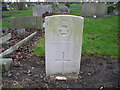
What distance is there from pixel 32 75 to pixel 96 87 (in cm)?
166

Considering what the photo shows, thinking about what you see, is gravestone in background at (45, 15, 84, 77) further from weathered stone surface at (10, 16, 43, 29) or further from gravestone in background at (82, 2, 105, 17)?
gravestone in background at (82, 2, 105, 17)

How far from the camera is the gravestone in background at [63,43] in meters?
3.66

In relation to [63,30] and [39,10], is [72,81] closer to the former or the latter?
[63,30]

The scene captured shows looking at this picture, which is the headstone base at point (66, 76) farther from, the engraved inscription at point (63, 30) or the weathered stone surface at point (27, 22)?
the weathered stone surface at point (27, 22)

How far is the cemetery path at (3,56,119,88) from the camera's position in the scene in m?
3.63

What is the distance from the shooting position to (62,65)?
3.98 m

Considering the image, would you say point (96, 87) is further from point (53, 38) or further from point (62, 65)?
point (53, 38)

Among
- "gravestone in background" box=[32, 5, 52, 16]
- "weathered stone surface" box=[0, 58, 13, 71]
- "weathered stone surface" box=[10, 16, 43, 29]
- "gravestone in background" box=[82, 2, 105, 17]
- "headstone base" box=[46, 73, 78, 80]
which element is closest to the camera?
"headstone base" box=[46, 73, 78, 80]

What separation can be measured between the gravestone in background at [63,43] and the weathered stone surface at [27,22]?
213 inches

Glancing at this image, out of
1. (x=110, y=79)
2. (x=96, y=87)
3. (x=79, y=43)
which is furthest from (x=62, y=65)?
(x=110, y=79)

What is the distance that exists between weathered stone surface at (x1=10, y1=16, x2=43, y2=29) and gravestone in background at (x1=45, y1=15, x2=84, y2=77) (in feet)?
17.7

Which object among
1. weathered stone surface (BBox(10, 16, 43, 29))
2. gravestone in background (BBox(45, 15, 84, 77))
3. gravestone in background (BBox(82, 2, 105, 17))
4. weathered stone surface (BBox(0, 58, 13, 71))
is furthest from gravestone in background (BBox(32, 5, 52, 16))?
gravestone in background (BBox(45, 15, 84, 77))

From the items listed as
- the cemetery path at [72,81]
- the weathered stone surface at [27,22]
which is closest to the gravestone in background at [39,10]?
the weathered stone surface at [27,22]

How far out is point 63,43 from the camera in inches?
150
